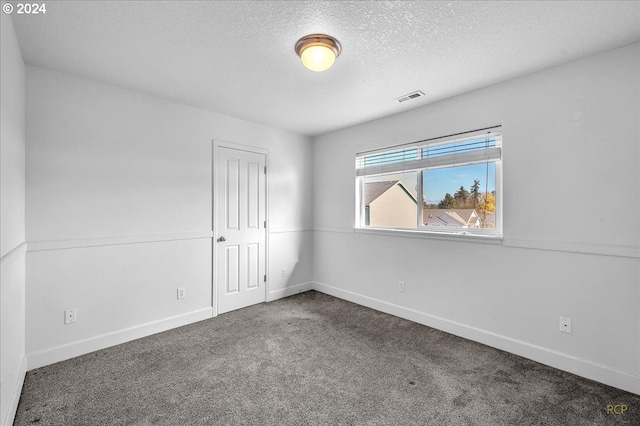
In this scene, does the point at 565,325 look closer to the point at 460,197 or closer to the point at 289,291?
the point at 460,197

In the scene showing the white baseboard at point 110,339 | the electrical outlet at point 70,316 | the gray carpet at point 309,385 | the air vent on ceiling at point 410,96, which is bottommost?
the gray carpet at point 309,385

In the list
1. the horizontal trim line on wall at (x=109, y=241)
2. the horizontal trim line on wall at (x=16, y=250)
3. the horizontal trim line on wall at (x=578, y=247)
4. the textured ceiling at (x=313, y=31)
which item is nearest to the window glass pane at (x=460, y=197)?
the horizontal trim line on wall at (x=578, y=247)

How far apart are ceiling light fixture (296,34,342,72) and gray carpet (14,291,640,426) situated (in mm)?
2397

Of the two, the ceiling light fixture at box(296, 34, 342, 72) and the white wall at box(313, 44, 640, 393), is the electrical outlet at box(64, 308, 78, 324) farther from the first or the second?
the white wall at box(313, 44, 640, 393)

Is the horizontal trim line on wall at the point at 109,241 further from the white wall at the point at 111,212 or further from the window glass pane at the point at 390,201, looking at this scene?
the window glass pane at the point at 390,201

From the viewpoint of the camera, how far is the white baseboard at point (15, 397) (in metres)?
1.72

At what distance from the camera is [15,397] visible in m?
1.92

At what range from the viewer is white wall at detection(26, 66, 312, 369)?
2.49 metres

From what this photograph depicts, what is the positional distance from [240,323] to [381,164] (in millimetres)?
2635

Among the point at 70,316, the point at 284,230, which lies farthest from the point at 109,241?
the point at 284,230

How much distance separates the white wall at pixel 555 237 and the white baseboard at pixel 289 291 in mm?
1722

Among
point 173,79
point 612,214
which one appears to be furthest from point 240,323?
point 612,214

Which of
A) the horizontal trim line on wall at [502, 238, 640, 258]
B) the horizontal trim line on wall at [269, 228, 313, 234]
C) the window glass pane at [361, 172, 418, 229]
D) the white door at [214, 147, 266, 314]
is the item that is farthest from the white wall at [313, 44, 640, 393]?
the white door at [214, 147, 266, 314]

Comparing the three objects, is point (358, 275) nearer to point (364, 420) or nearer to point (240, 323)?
point (240, 323)
